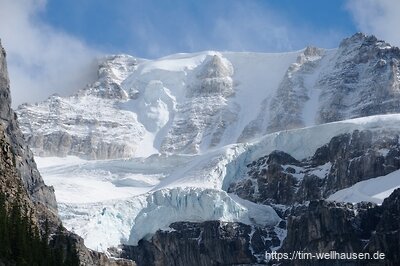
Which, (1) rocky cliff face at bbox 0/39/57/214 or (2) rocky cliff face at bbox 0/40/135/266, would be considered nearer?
(2) rocky cliff face at bbox 0/40/135/266

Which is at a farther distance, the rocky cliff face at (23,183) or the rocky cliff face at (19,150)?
the rocky cliff face at (19,150)

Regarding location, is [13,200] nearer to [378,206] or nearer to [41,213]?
[41,213]

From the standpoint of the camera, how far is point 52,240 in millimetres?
122188

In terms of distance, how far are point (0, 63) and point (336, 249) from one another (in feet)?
252

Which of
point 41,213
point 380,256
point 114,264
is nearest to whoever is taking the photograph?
point 41,213

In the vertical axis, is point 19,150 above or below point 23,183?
above

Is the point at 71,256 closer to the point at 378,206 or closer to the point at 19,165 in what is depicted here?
the point at 19,165

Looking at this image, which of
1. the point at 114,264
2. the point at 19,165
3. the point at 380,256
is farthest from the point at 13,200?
the point at 380,256

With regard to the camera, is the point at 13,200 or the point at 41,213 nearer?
the point at 13,200

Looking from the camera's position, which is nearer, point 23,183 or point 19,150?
point 23,183

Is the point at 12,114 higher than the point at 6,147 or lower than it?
higher

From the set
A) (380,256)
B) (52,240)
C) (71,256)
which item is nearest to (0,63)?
(52,240)

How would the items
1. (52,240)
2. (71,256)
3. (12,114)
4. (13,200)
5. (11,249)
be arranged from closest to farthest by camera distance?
(11,249) → (13,200) → (71,256) → (52,240) → (12,114)

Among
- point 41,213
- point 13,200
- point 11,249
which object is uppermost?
point 41,213
